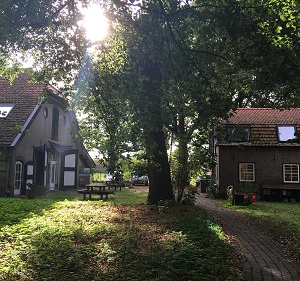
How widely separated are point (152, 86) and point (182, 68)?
1005 millimetres

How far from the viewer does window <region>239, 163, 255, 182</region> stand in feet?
80.0

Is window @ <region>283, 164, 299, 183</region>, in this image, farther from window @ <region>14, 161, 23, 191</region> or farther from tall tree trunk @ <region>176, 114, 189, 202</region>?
window @ <region>14, 161, 23, 191</region>

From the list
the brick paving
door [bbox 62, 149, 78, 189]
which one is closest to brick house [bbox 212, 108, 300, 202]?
door [bbox 62, 149, 78, 189]

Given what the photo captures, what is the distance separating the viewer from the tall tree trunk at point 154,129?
8.30 meters

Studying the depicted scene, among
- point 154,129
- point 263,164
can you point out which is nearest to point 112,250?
point 154,129

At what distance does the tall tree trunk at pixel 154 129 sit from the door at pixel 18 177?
33.8ft

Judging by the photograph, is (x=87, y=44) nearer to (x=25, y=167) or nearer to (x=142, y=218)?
(x=142, y=218)

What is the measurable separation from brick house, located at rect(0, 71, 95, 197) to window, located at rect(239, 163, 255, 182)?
37.6 feet

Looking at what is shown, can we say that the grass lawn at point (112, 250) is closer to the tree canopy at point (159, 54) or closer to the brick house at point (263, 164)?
the tree canopy at point (159, 54)

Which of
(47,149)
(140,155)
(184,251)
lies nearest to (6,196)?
(47,149)

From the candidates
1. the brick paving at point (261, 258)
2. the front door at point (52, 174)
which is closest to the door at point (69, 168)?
the front door at point (52, 174)

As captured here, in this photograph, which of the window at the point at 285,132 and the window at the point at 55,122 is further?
the window at the point at 55,122

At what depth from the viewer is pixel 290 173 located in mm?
24000

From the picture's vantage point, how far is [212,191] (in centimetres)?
2470
